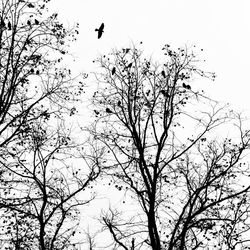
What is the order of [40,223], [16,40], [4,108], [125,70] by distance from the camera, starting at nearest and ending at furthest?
1. [4,108]
2. [16,40]
3. [125,70]
4. [40,223]

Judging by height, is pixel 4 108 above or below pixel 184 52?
below

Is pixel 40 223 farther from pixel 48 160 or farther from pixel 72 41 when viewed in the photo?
pixel 72 41

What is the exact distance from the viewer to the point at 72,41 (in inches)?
441

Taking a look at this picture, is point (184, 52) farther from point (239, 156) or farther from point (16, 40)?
point (16, 40)

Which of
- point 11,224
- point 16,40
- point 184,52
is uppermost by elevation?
point 184,52

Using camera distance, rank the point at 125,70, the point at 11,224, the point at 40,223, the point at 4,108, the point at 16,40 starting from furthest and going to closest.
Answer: the point at 40,223 < the point at 125,70 < the point at 11,224 < the point at 16,40 < the point at 4,108

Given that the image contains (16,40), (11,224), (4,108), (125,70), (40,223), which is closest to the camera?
(4,108)

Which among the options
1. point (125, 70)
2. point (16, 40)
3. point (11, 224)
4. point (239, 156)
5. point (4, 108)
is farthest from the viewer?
point (125, 70)

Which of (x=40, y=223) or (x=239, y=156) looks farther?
(x=40, y=223)

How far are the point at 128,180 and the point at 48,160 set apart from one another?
3.76 meters

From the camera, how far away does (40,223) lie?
1484cm

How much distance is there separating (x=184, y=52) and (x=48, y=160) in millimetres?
6739

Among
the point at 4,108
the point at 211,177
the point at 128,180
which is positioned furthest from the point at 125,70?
the point at 4,108

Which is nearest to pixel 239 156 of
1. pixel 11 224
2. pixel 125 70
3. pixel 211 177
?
pixel 211 177
